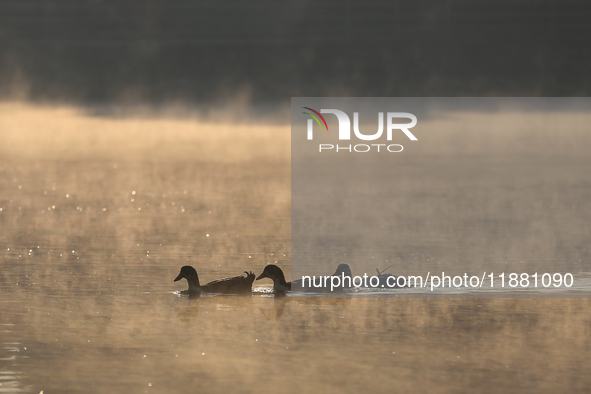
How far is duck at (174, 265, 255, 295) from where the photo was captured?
36.1ft

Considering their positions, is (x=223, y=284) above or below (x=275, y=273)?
below

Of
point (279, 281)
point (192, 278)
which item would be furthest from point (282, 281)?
point (192, 278)

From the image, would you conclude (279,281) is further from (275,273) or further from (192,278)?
(192,278)

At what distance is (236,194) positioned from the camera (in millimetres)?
29375

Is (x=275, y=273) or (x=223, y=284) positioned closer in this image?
(x=223, y=284)

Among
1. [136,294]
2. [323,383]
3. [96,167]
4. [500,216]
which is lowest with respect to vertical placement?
[323,383]

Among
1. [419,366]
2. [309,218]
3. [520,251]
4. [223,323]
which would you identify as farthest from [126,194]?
[419,366]

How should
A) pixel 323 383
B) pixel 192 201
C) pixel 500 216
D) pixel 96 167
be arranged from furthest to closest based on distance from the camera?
pixel 96 167 < pixel 192 201 < pixel 500 216 < pixel 323 383

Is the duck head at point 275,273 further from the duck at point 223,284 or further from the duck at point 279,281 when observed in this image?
the duck at point 223,284

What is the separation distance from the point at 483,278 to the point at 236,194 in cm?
1804

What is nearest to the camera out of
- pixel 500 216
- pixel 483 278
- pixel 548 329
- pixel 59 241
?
pixel 548 329

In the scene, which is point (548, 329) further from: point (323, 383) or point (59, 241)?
point (59, 241)

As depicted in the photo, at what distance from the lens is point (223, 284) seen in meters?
11.0

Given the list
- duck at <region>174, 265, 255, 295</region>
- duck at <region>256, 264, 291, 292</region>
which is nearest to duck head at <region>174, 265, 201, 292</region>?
duck at <region>174, 265, 255, 295</region>
